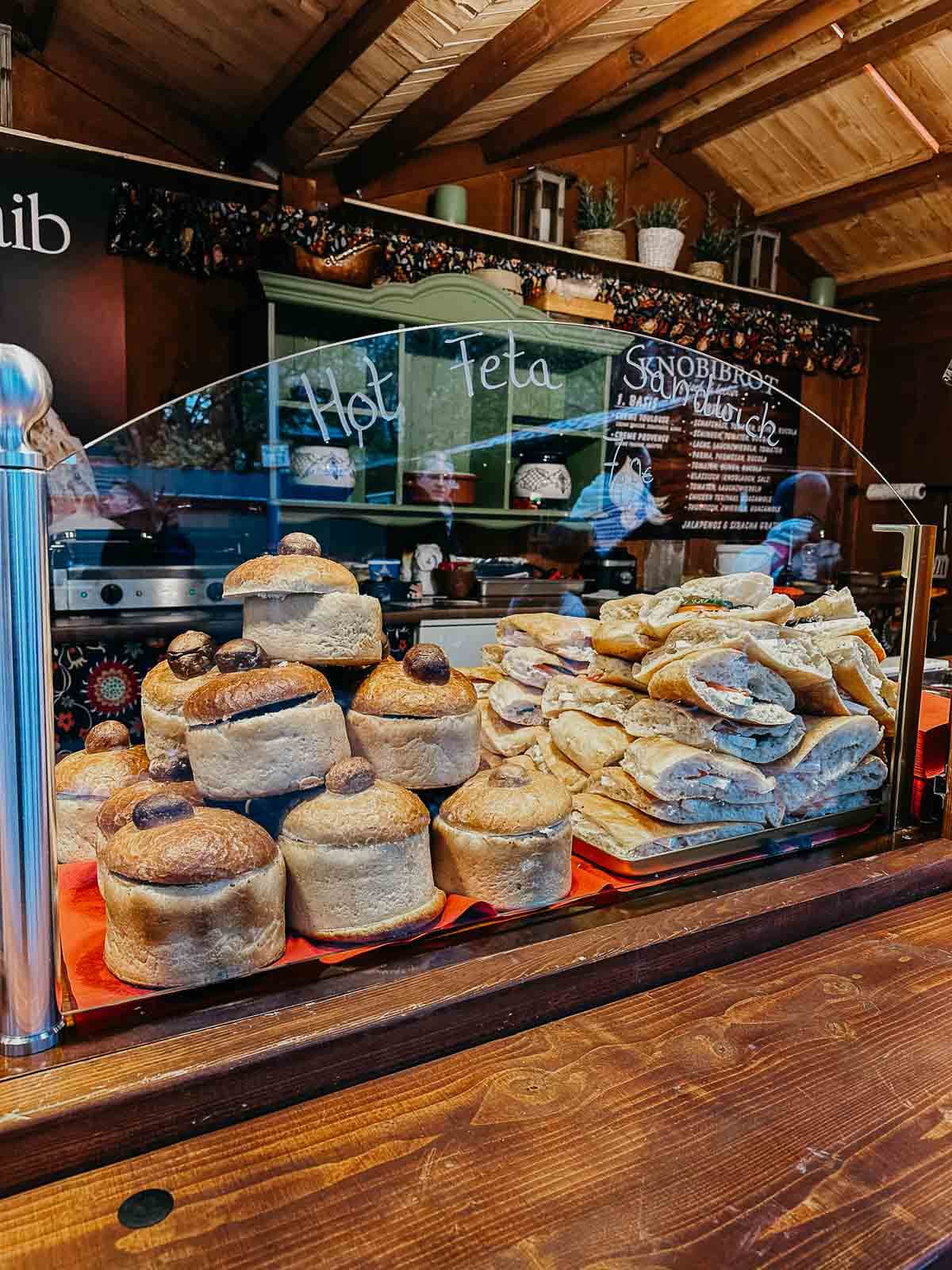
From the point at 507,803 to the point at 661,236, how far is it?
4.90 meters

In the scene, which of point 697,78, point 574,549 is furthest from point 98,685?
point 697,78

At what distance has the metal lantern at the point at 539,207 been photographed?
189 inches

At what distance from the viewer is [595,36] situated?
3.79 meters

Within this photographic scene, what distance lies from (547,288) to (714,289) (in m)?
1.40

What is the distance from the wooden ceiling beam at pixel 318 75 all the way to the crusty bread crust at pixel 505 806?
10.1 ft

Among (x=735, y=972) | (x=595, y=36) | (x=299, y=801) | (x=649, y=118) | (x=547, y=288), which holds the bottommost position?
(x=735, y=972)

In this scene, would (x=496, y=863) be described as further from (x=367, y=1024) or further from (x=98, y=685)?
(x=98, y=685)

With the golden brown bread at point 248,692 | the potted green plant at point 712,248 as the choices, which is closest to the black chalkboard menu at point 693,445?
the golden brown bread at point 248,692

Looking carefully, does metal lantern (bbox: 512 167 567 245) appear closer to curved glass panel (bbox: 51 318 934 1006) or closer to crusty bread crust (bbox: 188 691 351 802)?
curved glass panel (bbox: 51 318 934 1006)

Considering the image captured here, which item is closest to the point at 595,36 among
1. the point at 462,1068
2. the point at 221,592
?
the point at 221,592

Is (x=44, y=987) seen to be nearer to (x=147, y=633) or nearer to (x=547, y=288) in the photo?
(x=147, y=633)

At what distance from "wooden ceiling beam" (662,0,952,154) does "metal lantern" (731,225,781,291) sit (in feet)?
2.26

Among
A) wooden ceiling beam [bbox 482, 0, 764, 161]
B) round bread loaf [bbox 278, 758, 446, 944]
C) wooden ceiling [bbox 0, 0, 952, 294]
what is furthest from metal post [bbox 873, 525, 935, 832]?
wooden ceiling beam [bbox 482, 0, 764, 161]

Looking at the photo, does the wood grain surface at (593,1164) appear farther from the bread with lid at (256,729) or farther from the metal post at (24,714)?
the bread with lid at (256,729)
